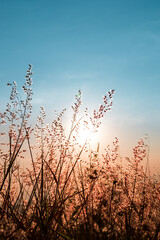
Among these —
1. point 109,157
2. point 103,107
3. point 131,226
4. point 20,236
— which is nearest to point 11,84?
point 103,107

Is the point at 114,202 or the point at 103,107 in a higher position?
the point at 103,107

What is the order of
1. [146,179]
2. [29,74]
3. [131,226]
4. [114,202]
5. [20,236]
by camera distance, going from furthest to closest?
[146,179] < [29,74] < [114,202] < [131,226] < [20,236]

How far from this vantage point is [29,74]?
279 cm

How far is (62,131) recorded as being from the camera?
287cm

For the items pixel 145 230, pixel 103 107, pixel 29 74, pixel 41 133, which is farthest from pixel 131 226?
pixel 29 74

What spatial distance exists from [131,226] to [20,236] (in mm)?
1080

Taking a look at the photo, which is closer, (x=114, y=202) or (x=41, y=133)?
(x=114, y=202)

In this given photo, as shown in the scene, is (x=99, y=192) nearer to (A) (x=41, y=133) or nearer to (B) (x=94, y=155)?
(B) (x=94, y=155)

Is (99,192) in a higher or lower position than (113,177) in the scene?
lower

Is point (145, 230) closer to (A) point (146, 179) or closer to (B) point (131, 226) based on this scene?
(B) point (131, 226)

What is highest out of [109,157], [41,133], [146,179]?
[41,133]

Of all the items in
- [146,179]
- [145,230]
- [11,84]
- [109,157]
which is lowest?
[145,230]

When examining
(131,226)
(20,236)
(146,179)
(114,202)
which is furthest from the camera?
(146,179)

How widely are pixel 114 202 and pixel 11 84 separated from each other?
6.82 ft
